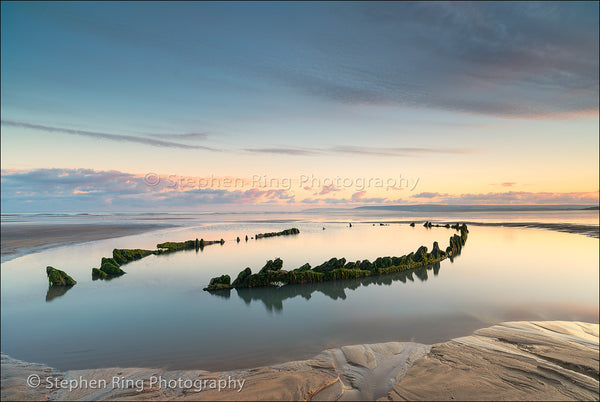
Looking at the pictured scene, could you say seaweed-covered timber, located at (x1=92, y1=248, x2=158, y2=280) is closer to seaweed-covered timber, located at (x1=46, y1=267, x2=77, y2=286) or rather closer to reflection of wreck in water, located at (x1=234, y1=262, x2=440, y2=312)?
seaweed-covered timber, located at (x1=46, y1=267, x2=77, y2=286)

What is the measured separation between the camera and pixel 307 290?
36.8 feet

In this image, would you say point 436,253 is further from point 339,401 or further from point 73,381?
point 73,381

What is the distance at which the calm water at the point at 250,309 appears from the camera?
6.58 meters

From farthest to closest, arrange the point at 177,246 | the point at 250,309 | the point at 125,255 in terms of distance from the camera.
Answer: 1. the point at 177,246
2. the point at 125,255
3. the point at 250,309

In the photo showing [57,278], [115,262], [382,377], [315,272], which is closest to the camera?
[382,377]

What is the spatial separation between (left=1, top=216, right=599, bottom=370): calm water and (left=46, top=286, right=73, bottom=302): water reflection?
0.42 feet

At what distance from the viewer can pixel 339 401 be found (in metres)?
4.53

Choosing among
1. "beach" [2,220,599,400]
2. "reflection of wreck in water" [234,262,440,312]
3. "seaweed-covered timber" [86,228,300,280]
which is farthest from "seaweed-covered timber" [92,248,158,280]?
"beach" [2,220,599,400]

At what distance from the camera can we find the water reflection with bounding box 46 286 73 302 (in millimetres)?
10246

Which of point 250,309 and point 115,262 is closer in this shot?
point 250,309

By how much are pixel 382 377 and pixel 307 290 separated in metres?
6.17

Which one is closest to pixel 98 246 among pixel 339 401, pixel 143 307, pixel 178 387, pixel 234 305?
pixel 143 307

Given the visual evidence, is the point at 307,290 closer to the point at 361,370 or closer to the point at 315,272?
the point at 315,272

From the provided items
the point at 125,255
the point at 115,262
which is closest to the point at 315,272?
the point at 115,262
